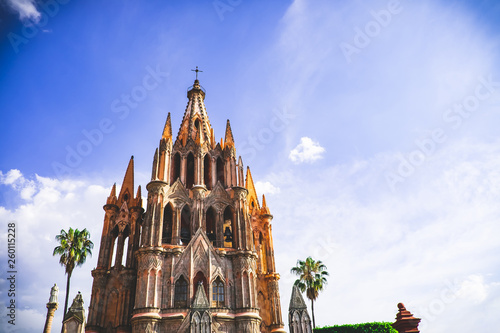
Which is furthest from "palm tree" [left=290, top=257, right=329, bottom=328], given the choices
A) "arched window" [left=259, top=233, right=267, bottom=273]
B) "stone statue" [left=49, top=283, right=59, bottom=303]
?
"stone statue" [left=49, top=283, right=59, bottom=303]

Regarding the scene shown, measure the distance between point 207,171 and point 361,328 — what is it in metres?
18.7

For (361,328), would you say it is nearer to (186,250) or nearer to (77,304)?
(186,250)

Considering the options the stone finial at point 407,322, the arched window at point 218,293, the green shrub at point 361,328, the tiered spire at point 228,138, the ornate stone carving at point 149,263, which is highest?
the tiered spire at point 228,138

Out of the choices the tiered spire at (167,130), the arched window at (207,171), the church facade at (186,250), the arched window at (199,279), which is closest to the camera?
the church facade at (186,250)

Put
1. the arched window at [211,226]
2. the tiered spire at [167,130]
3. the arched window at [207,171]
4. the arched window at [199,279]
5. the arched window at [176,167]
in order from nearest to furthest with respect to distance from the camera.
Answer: the arched window at [199,279] → the arched window at [211,226] → the arched window at [207,171] → the arched window at [176,167] → the tiered spire at [167,130]

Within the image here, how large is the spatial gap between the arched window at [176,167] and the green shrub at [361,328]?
17678 millimetres

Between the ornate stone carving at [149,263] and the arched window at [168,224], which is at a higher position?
the arched window at [168,224]

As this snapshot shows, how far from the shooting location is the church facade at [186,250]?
2570 centimetres

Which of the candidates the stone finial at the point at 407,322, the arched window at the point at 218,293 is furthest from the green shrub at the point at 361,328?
the stone finial at the point at 407,322

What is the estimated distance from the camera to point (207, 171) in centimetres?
3484

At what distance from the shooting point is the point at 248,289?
27.0m

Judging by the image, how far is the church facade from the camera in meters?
25.7

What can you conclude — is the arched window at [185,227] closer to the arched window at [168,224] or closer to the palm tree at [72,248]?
the arched window at [168,224]

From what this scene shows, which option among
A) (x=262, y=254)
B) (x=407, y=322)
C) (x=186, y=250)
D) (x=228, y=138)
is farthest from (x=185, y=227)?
(x=407, y=322)
